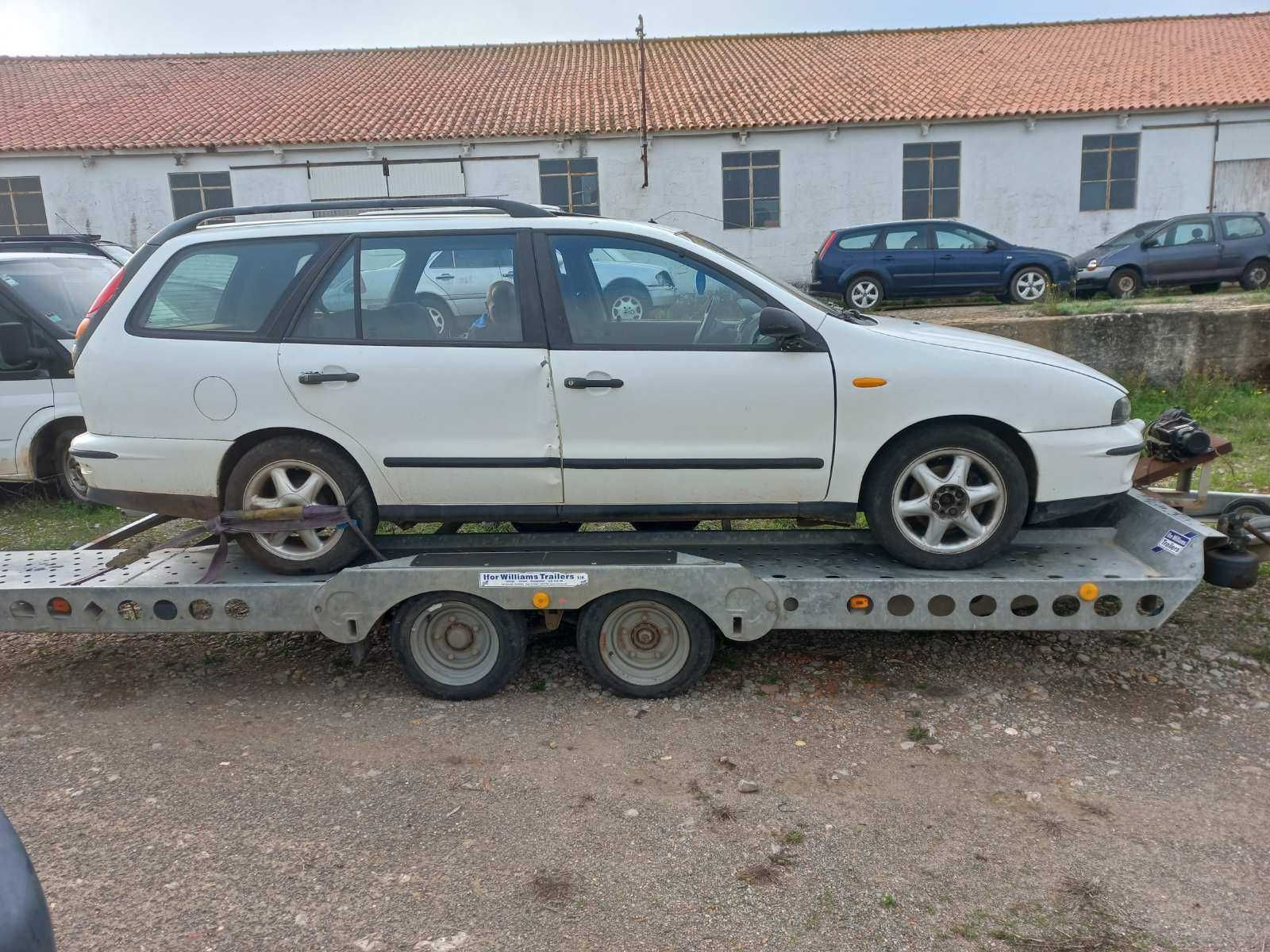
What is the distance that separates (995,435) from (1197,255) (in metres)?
14.6

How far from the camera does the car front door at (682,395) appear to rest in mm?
4234

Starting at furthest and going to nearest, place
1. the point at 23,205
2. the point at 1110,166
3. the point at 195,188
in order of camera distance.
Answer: the point at 23,205
the point at 195,188
the point at 1110,166

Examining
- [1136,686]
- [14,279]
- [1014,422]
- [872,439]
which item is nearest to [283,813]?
[872,439]

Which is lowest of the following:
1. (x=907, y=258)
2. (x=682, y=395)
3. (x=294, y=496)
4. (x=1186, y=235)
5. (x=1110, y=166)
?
(x=294, y=496)

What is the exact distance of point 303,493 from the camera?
4406 mm

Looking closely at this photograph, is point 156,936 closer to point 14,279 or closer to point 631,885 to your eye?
point 631,885

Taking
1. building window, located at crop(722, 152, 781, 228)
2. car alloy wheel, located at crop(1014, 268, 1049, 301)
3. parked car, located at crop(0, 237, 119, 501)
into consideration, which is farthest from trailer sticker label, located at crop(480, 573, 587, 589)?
building window, located at crop(722, 152, 781, 228)

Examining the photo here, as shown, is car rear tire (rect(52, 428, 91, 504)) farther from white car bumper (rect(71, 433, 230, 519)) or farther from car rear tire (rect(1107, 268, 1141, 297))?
car rear tire (rect(1107, 268, 1141, 297))

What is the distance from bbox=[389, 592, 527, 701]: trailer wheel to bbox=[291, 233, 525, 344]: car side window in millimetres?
1132

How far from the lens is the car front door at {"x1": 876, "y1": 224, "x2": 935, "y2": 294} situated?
16172mm

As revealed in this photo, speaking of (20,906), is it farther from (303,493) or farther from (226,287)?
(226,287)

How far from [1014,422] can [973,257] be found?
1309cm

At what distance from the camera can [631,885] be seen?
10.2 ft

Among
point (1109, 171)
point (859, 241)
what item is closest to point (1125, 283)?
point (859, 241)
